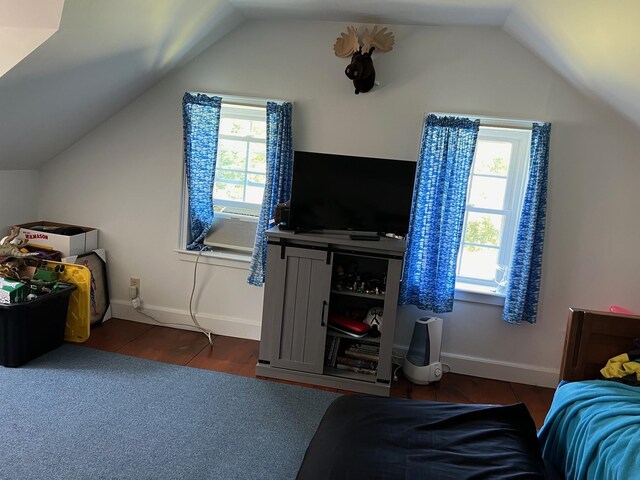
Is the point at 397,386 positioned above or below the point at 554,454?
below

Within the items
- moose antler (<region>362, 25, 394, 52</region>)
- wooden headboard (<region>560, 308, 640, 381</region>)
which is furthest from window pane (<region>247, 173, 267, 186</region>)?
wooden headboard (<region>560, 308, 640, 381</region>)

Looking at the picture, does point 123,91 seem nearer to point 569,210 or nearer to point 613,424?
point 569,210

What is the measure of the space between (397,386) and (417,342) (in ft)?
1.02

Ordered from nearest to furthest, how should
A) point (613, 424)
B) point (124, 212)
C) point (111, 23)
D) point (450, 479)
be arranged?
point (450, 479) → point (613, 424) → point (111, 23) → point (124, 212)

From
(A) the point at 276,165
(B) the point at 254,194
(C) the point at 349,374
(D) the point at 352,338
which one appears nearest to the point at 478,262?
(D) the point at 352,338

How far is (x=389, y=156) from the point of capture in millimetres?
3113

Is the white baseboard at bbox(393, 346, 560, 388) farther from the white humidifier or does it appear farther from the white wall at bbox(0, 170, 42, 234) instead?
the white wall at bbox(0, 170, 42, 234)

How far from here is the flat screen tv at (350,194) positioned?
9.25 ft

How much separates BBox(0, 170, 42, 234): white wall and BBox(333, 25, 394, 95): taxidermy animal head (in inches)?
96.7

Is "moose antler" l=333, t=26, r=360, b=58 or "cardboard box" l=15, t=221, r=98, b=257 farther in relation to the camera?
"cardboard box" l=15, t=221, r=98, b=257

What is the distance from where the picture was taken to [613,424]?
1.67 m

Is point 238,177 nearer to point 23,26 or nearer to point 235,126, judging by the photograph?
point 235,126

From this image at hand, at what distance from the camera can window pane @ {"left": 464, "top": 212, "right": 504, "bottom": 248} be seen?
10.4 ft

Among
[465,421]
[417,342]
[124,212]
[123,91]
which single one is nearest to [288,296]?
[417,342]
